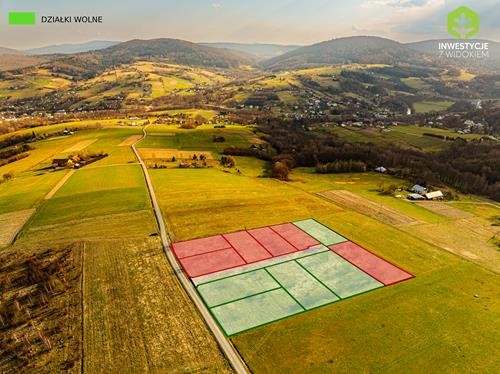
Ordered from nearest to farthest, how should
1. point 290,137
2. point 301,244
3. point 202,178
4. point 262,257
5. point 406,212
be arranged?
1. point 262,257
2. point 301,244
3. point 406,212
4. point 202,178
5. point 290,137

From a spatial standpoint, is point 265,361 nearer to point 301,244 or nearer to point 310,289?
point 310,289

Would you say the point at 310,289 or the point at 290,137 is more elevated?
the point at 290,137

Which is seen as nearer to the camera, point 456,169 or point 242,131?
point 456,169

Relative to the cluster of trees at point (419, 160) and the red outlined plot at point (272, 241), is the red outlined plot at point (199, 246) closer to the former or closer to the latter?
the red outlined plot at point (272, 241)

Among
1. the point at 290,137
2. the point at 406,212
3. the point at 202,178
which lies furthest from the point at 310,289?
the point at 290,137

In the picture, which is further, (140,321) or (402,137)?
(402,137)

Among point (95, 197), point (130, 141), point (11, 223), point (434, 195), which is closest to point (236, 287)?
point (95, 197)

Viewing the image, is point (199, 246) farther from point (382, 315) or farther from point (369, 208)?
point (369, 208)
